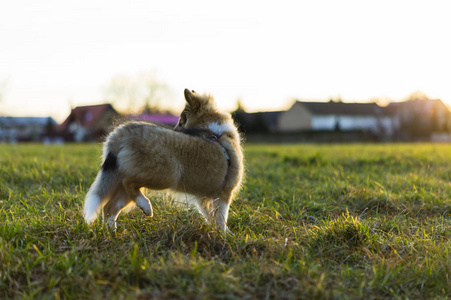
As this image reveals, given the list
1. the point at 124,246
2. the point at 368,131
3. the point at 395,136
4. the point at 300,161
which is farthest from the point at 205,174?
the point at 395,136

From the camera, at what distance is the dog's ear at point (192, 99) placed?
12.5 ft

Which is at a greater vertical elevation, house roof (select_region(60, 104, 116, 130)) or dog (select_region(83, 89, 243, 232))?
house roof (select_region(60, 104, 116, 130))

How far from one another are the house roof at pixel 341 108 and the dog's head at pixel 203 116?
5040cm

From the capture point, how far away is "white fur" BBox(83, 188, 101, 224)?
3.25 metres

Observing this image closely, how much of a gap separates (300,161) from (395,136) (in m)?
36.1

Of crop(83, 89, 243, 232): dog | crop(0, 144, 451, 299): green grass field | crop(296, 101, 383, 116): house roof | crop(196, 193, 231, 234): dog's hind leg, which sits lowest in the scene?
crop(0, 144, 451, 299): green grass field

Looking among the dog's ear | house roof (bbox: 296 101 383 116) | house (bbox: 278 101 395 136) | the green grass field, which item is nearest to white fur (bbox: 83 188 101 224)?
the green grass field

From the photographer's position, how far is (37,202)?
4.57m

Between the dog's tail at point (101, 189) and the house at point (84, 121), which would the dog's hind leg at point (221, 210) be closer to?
the dog's tail at point (101, 189)

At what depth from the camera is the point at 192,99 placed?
3.88m

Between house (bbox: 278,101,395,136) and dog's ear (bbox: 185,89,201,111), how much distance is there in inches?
1967

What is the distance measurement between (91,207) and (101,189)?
0.18 metres

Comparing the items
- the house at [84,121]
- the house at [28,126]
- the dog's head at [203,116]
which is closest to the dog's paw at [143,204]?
the dog's head at [203,116]

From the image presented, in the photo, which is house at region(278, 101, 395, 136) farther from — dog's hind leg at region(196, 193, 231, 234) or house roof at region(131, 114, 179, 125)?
dog's hind leg at region(196, 193, 231, 234)
